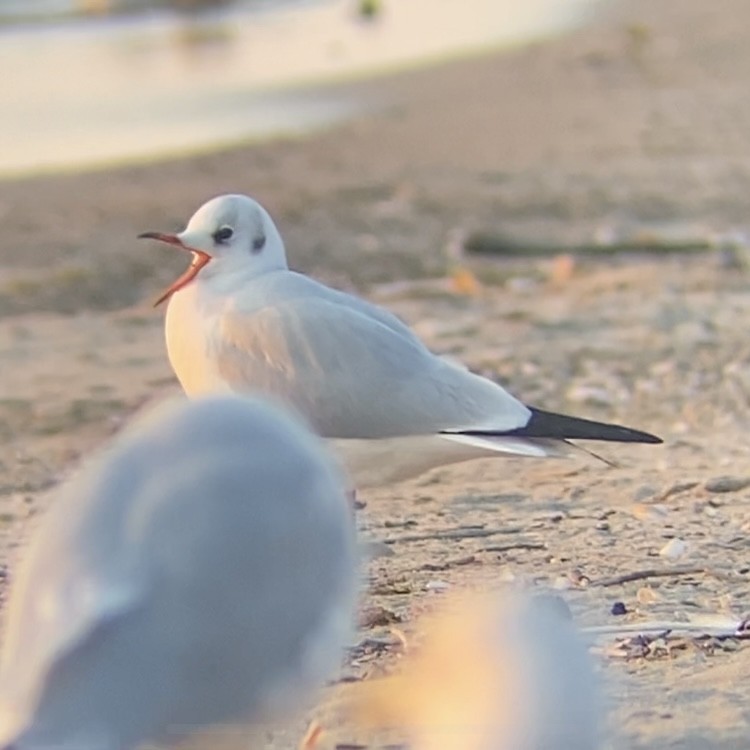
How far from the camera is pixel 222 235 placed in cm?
447

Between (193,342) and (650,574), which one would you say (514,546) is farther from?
(193,342)

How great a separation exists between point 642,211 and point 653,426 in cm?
321

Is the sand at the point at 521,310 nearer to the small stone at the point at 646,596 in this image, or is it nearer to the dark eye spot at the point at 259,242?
the small stone at the point at 646,596

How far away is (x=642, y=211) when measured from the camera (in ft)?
27.2

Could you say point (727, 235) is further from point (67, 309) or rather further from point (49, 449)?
point (49, 449)

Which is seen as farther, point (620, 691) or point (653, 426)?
point (653, 426)

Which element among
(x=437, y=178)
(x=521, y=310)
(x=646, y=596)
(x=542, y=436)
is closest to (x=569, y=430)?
(x=542, y=436)

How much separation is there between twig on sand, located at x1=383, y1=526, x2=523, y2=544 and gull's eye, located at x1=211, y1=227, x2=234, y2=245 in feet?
2.56

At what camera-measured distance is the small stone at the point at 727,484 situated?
4449 millimetres

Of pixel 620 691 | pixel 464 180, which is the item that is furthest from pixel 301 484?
pixel 464 180

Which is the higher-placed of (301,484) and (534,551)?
(301,484)

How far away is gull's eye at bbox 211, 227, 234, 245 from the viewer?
4.46 metres

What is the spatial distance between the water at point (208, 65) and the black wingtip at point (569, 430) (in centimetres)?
642

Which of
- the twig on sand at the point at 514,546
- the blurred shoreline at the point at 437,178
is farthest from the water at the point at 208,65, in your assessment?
the twig on sand at the point at 514,546
